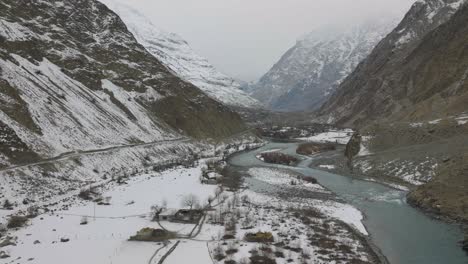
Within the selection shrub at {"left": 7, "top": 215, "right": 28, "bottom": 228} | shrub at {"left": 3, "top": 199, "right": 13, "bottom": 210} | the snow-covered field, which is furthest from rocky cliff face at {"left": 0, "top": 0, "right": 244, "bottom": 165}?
the snow-covered field

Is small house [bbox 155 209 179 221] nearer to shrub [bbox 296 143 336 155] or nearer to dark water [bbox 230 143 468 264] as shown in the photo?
dark water [bbox 230 143 468 264]

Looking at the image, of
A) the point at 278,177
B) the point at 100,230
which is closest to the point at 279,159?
the point at 278,177

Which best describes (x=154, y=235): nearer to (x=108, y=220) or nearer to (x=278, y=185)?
(x=108, y=220)

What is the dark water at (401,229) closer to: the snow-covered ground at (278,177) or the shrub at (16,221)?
the snow-covered ground at (278,177)

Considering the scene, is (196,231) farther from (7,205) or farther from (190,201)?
(7,205)

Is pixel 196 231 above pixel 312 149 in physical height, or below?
below

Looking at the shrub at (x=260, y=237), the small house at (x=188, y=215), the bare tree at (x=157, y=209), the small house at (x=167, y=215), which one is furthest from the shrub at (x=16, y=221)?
the shrub at (x=260, y=237)
